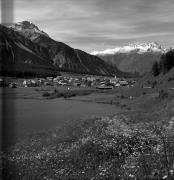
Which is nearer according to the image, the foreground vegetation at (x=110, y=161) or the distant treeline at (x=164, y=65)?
the foreground vegetation at (x=110, y=161)

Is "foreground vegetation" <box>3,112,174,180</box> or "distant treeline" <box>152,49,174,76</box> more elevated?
"distant treeline" <box>152,49,174,76</box>

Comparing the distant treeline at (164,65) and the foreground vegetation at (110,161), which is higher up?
the distant treeline at (164,65)

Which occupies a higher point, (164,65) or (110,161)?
(164,65)

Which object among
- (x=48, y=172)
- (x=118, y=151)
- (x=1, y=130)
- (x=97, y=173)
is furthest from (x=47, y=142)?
(x=97, y=173)

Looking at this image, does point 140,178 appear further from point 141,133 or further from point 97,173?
point 141,133

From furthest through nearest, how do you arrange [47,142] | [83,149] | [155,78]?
[155,78] → [47,142] → [83,149]

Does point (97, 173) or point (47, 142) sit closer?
point (97, 173)

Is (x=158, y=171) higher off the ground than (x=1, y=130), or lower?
higher

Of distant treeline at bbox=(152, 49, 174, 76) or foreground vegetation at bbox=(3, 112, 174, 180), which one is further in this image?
distant treeline at bbox=(152, 49, 174, 76)

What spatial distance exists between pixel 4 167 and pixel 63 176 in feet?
15.1

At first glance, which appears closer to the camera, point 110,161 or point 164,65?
point 110,161

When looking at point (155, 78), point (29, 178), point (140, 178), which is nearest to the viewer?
point (140, 178)

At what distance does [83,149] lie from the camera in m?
23.5

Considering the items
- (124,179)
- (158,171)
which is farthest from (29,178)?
(158,171)
